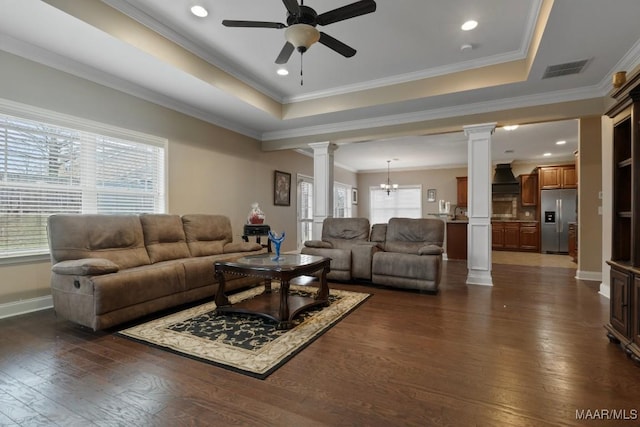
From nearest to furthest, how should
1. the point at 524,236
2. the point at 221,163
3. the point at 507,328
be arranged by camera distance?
the point at 507,328
the point at 221,163
the point at 524,236

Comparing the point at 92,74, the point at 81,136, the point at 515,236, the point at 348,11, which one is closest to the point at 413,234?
the point at 348,11

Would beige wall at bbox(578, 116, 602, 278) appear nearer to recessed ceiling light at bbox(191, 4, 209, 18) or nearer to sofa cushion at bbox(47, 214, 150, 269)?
recessed ceiling light at bbox(191, 4, 209, 18)

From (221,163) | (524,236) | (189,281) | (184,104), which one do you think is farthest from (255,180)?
(524,236)

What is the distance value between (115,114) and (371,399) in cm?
423

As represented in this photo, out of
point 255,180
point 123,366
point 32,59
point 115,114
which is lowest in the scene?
point 123,366

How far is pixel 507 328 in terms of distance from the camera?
2.78 m

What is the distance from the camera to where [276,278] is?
8.91 feet

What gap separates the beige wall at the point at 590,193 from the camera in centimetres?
482

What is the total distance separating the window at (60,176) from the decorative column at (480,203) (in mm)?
4658

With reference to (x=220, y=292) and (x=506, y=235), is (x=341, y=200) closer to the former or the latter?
(x=506, y=235)

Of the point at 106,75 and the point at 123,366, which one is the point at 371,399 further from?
the point at 106,75

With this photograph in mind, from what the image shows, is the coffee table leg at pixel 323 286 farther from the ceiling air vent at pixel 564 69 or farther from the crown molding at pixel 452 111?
the ceiling air vent at pixel 564 69

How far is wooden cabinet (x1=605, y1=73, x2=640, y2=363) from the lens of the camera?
2139 mm

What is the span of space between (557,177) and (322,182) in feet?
22.3
